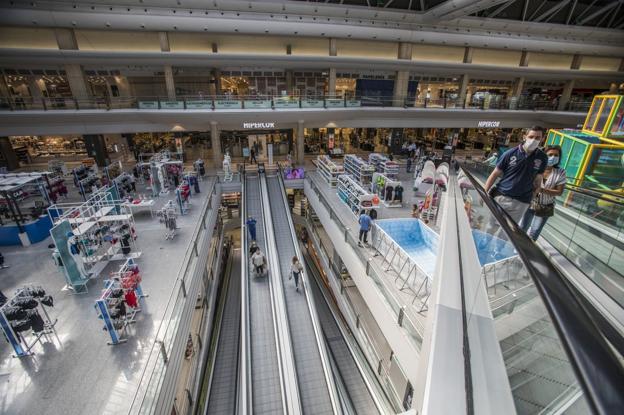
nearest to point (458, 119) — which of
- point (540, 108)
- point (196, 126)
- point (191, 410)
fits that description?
point (540, 108)

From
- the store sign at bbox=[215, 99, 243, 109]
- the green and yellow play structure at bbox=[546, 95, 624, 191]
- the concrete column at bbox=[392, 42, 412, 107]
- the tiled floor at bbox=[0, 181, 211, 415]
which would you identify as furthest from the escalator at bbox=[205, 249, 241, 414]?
the concrete column at bbox=[392, 42, 412, 107]

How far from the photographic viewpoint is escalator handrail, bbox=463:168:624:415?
38cm

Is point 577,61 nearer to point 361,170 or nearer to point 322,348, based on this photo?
point 361,170

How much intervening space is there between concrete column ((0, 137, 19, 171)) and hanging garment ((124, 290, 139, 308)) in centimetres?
1956

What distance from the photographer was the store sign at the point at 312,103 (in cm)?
1889

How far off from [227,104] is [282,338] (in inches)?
570

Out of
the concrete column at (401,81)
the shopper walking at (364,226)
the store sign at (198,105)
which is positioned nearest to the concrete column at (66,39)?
the store sign at (198,105)

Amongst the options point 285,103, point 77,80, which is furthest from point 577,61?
point 77,80

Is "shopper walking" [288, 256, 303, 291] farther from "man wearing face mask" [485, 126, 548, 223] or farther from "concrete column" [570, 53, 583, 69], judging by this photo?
"concrete column" [570, 53, 583, 69]

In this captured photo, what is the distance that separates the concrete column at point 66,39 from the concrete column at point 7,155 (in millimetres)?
7301

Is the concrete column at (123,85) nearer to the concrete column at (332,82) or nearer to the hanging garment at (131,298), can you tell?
the concrete column at (332,82)

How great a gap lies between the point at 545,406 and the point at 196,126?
70.2 feet

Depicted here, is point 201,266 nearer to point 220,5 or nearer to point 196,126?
point 196,126

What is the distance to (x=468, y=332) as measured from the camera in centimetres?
150
